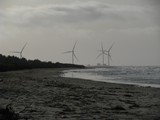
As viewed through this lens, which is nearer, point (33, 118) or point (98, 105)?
point (33, 118)

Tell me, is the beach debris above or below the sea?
above

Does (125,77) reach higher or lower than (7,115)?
lower

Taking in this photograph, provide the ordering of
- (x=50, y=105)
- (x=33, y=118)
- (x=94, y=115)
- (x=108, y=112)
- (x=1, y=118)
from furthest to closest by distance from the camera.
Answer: (x=50, y=105)
(x=108, y=112)
(x=94, y=115)
(x=33, y=118)
(x=1, y=118)

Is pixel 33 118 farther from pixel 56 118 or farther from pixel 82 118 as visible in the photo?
pixel 82 118

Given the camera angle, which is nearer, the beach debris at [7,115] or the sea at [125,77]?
the beach debris at [7,115]

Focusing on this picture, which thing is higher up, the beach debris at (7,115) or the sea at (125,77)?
the beach debris at (7,115)

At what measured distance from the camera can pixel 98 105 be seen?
1338 centimetres

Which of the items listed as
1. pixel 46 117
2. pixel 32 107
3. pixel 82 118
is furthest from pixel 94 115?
pixel 32 107

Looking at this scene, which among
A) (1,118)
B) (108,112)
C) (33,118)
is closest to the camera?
(1,118)

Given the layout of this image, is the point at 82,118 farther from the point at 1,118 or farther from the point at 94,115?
the point at 1,118

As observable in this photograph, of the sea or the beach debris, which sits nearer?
the beach debris

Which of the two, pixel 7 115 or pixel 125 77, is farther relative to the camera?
pixel 125 77

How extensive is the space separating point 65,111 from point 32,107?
1.22 m

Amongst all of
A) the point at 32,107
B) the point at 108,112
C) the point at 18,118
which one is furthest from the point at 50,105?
the point at 18,118
